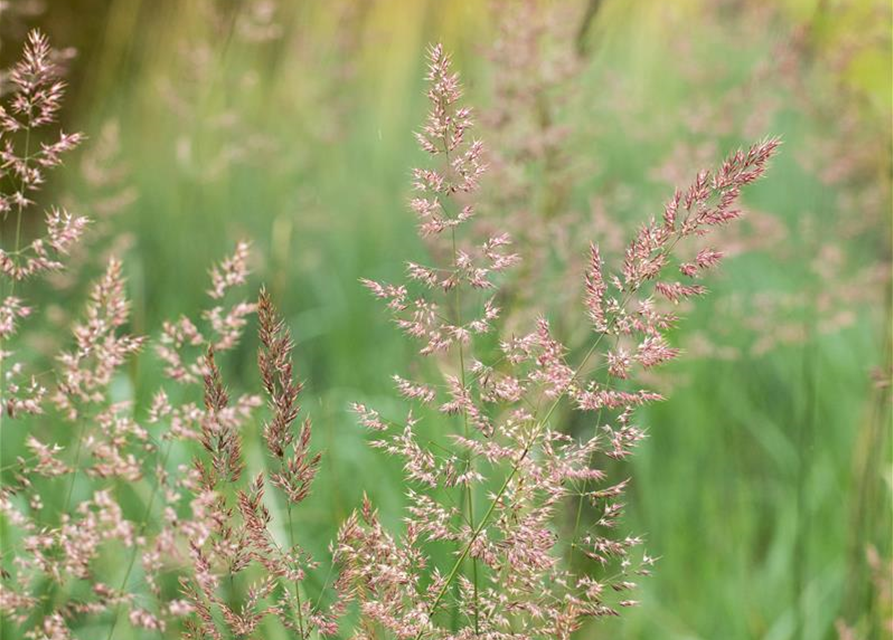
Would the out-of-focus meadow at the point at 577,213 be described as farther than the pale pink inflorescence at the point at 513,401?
Yes

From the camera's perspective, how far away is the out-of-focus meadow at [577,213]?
2254 millimetres

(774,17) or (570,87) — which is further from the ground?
(774,17)

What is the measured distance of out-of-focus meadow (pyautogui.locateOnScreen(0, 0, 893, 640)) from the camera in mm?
2254

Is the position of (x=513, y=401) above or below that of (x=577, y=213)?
below

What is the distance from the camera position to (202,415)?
3.35 feet

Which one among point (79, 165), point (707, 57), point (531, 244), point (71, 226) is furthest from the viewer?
point (707, 57)

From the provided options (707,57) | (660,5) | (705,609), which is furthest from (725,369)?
(707,57)

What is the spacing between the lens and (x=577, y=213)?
245 centimetres

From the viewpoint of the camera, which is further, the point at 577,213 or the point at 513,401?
the point at 577,213

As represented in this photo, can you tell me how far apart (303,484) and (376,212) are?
298cm

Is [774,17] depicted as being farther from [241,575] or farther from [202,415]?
[202,415]

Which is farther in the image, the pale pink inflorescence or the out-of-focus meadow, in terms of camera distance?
the out-of-focus meadow

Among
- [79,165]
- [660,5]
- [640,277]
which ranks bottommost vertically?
[640,277]

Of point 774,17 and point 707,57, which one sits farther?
point 774,17
